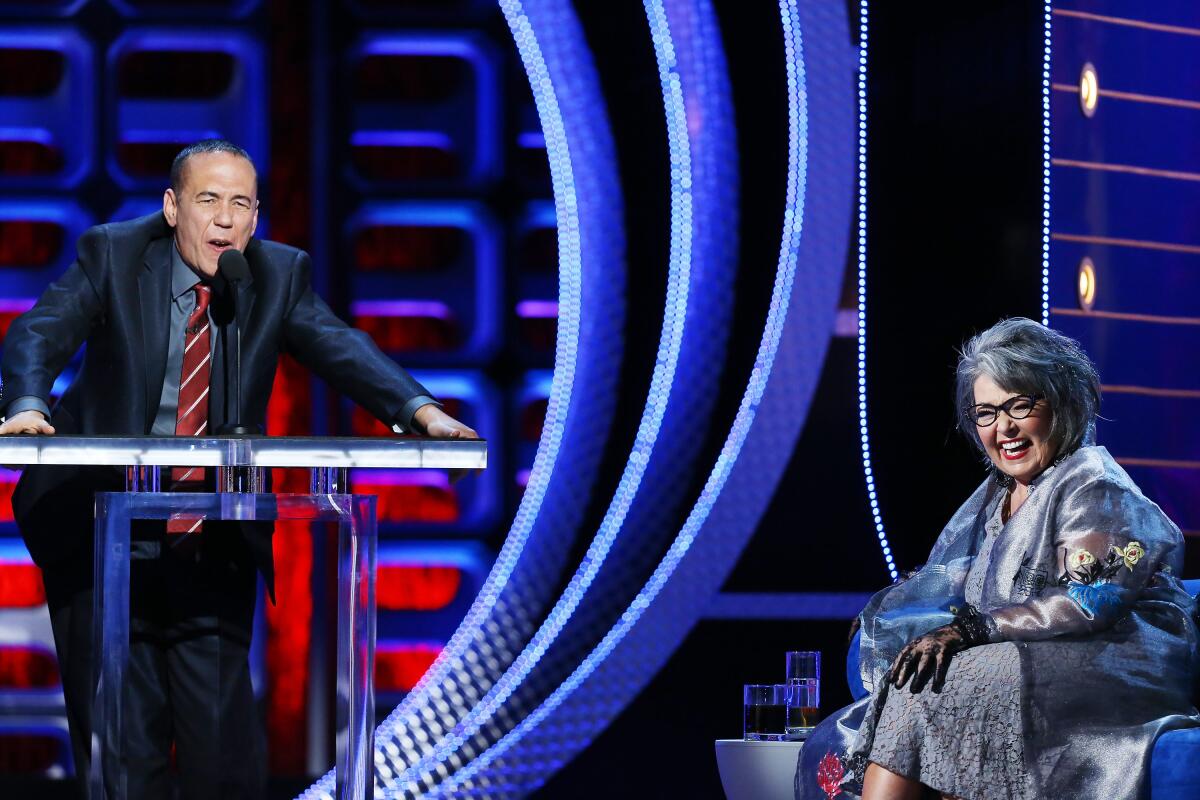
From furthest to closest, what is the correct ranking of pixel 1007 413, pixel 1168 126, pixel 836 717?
pixel 1168 126 → pixel 836 717 → pixel 1007 413

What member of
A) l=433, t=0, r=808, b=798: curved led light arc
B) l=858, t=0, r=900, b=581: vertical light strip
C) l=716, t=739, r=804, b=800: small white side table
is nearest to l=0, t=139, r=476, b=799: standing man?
l=716, t=739, r=804, b=800: small white side table

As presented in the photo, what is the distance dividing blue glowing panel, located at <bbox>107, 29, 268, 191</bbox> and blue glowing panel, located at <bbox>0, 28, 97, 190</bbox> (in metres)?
0.07

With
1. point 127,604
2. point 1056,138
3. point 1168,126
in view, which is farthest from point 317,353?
point 1168,126

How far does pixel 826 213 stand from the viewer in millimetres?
4355

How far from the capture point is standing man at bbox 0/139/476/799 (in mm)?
2781

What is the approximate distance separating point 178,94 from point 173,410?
1.66 meters

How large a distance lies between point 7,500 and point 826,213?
2279mm

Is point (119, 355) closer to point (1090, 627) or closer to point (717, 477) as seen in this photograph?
point (1090, 627)

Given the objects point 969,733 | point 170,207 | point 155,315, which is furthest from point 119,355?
point 969,733

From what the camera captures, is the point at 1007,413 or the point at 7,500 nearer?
the point at 1007,413

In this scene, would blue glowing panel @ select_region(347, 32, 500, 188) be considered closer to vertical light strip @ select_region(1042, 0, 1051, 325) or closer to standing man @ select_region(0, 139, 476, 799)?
standing man @ select_region(0, 139, 476, 799)

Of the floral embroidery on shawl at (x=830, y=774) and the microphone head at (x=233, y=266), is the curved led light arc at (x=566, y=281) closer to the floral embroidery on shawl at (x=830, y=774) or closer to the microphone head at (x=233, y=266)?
the floral embroidery on shawl at (x=830, y=774)

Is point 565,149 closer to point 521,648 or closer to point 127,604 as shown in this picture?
point 521,648

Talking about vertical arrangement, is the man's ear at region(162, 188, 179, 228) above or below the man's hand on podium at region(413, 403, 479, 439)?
above
